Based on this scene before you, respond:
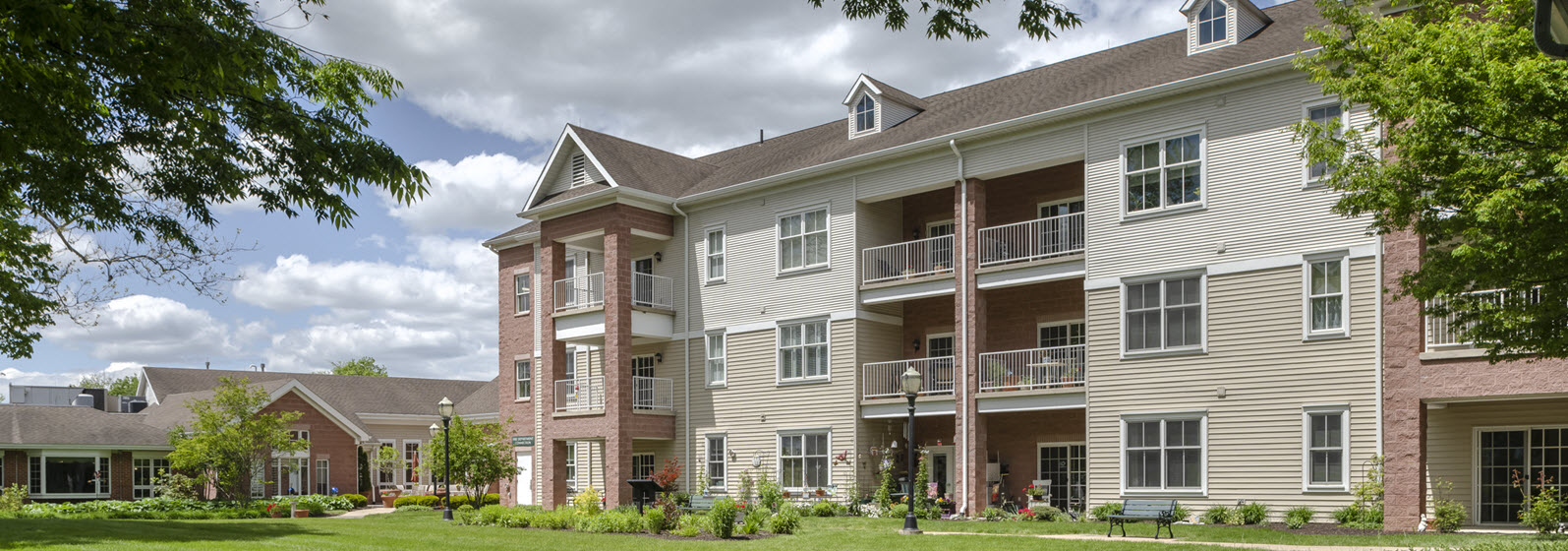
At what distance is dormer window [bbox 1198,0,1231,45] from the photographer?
81.1 ft

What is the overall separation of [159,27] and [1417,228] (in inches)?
527

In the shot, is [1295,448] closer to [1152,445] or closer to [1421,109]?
[1152,445]

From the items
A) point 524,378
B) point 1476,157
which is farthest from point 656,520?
point 524,378

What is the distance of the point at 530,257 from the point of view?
3841 cm

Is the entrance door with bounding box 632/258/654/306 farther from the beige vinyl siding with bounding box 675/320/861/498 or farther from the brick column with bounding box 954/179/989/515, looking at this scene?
the brick column with bounding box 954/179/989/515

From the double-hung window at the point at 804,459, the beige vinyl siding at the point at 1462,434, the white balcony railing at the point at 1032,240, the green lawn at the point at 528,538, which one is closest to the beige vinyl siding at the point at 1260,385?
the beige vinyl siding at the point at 1462,434

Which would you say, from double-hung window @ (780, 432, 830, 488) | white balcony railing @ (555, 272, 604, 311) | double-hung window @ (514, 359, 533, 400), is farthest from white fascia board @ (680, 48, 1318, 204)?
double-hung window @ (514, 359, 533, 400)

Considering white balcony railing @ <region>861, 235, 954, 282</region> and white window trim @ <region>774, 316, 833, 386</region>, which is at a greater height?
white balcony railing @ <region>861, 235, 954, 282</region>

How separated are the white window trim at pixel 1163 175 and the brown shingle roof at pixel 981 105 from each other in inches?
39.4

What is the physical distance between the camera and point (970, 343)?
26.5 metres

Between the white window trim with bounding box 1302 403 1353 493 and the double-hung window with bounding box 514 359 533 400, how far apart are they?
77.9ft

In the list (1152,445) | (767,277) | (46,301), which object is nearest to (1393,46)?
(1152,445)

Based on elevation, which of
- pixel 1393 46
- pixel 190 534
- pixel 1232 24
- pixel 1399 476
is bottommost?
pixel 190 534

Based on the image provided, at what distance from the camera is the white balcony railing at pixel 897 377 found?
28.2 meters
